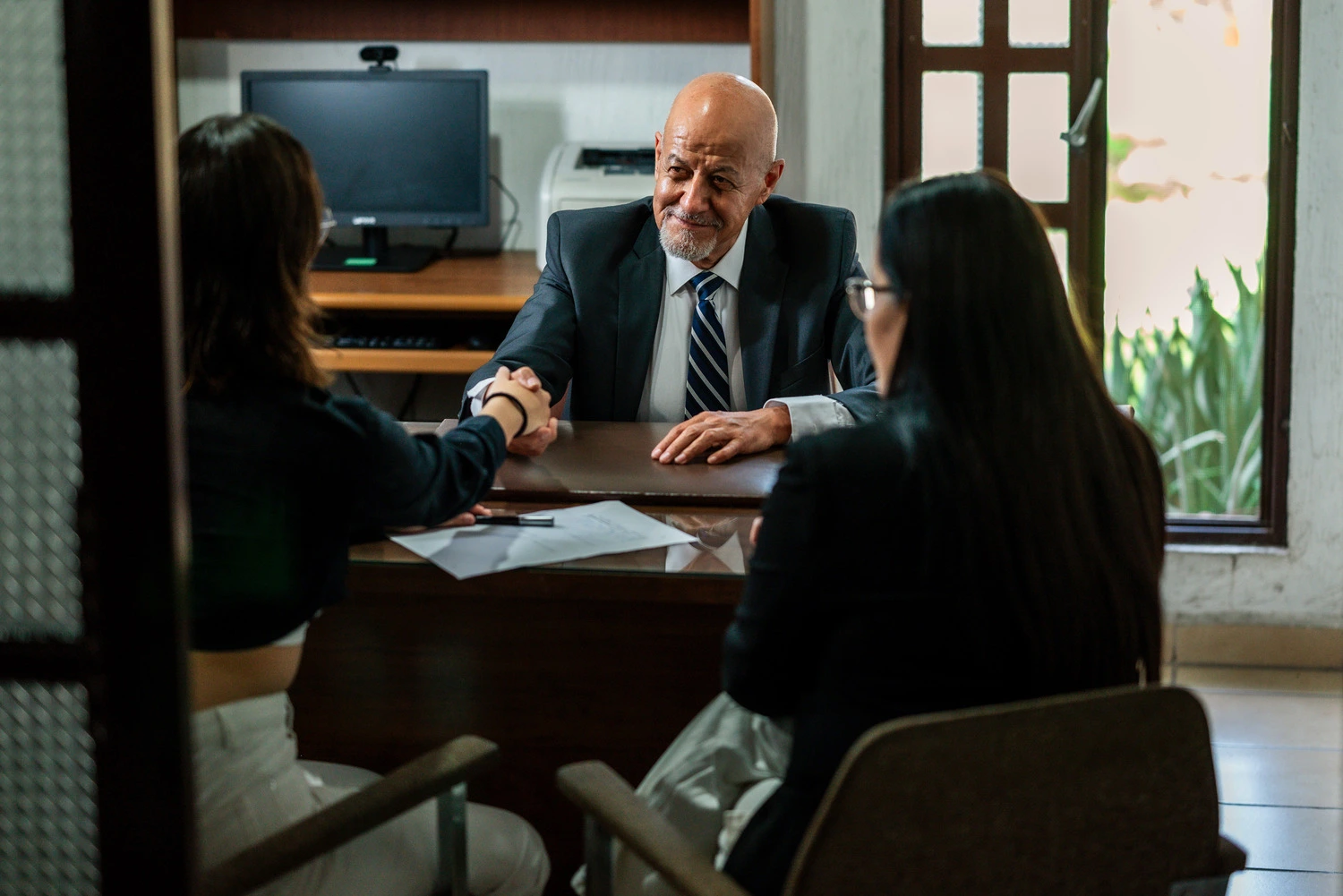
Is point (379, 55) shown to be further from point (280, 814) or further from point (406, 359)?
point (280, 814)

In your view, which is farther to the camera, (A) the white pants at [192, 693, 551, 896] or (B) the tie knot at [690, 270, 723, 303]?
(B) the tie knot at [690, 270, 723, 303]

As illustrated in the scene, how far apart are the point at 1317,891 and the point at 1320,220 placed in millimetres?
1658

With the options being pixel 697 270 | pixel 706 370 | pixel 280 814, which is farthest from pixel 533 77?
pixel 280 814

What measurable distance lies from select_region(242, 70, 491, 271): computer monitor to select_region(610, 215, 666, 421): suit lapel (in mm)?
1383

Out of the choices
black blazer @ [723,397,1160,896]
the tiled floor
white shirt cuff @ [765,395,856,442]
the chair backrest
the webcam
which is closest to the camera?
the chair backrest

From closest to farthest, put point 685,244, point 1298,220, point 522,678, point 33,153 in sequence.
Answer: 1. point 33,153
2. point 522,678
3. point 685,244
4. point 1298,220

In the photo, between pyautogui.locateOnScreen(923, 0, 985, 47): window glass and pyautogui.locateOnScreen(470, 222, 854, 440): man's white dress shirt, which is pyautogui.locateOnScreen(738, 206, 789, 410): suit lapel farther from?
pyautogui.locateOnScreen(923, 0, 985, 47): window glass

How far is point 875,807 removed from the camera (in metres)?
0.94

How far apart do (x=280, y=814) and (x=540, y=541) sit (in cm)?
42

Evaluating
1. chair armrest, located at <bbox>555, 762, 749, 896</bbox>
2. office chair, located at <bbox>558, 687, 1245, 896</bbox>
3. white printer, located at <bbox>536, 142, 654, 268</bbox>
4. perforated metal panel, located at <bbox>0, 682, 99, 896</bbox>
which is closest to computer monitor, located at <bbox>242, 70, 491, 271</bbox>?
white printer, located at <bbox>536, 142, 654, 268</bbox>

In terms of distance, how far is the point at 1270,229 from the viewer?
321cm

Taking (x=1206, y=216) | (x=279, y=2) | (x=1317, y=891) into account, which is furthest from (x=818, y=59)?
(x=1317, y=891)

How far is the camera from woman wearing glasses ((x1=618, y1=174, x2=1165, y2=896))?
1042 millimetres

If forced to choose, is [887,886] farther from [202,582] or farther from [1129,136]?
[1129,136]
